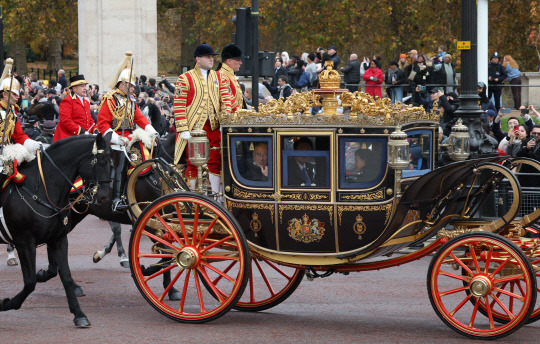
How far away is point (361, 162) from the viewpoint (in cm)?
828

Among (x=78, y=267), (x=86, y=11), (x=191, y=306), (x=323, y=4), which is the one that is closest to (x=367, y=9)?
(x=323, y=4)

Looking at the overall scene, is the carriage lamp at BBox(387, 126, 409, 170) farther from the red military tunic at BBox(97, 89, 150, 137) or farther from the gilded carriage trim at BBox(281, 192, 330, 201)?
the red military tunic at BBox(97, 89, 150, 137)

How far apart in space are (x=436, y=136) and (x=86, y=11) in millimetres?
22851

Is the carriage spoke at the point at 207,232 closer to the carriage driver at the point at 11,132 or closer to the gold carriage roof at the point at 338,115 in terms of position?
the gold carriage roof at the point at 338,115

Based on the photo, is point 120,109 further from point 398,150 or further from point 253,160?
point 398,150

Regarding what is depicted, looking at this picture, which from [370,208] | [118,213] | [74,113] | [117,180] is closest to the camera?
[370,208]

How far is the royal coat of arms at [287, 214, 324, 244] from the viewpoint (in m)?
8.36

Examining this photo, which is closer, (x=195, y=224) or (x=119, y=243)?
(x=195, y=224)

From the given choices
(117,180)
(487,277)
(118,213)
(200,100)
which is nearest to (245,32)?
(118,213)

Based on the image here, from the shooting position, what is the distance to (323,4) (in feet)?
115

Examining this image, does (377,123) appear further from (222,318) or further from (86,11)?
(86,11)

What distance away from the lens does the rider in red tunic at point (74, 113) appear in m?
12.7

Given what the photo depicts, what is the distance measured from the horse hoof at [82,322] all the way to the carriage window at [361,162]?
2.44m

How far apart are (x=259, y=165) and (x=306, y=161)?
467mm
